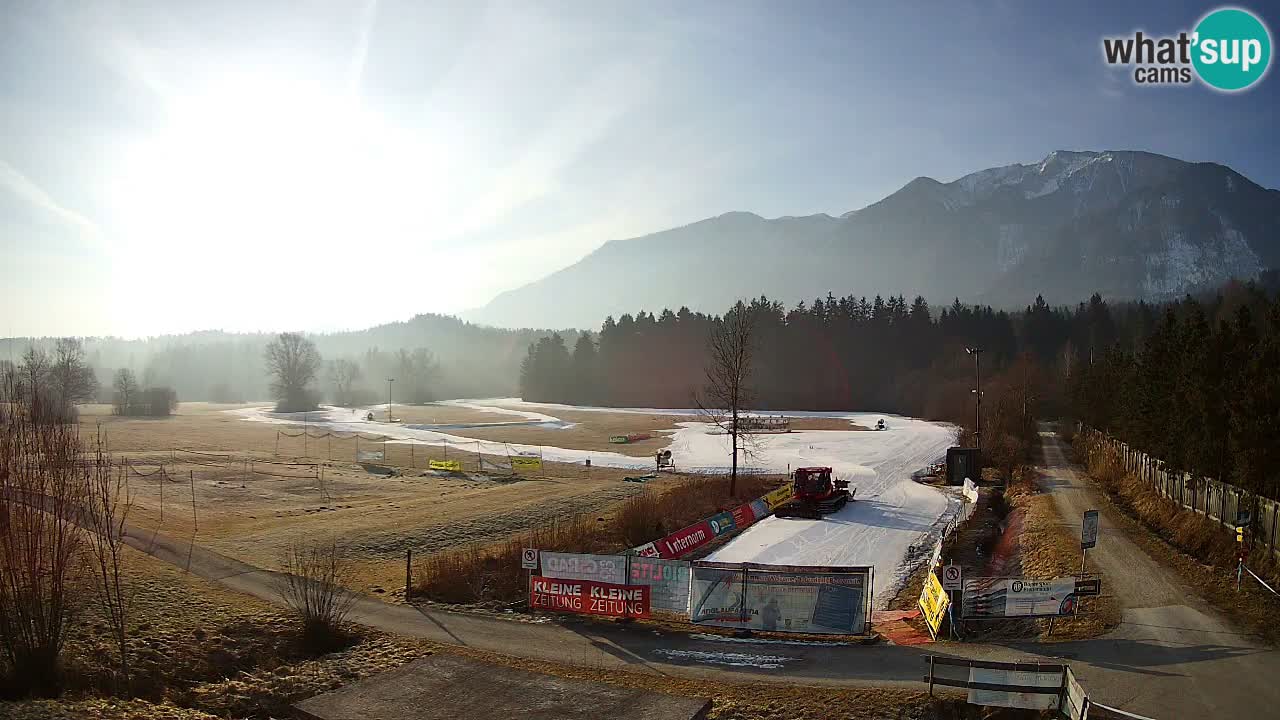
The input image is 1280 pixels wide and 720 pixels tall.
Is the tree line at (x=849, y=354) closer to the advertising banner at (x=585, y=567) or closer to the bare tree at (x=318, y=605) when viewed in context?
the advertising banner at (x=585, y=567)

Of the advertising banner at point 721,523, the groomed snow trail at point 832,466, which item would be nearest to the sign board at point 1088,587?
the groomed snow trail at point 832,466

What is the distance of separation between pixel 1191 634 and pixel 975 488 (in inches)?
1120

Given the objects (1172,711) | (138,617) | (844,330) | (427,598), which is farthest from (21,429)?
(844,330)

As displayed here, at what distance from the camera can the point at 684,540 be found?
89.4 ft

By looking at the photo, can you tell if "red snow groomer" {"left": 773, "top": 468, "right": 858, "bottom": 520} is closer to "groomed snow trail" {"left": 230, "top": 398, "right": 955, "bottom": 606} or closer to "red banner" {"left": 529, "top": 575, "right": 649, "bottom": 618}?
"groomed snow trail" {"left": 230, "top": 398, "right": 955, "bottom": 606}

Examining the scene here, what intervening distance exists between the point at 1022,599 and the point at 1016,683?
6.28 m

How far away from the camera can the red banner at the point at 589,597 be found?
18.3m

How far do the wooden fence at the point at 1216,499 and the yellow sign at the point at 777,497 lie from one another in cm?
1794

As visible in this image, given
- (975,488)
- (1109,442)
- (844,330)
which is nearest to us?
(975,488)

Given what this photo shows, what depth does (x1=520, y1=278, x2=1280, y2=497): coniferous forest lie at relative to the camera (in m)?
26.7

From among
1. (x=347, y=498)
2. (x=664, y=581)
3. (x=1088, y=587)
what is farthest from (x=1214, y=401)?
(x=347, y=498)

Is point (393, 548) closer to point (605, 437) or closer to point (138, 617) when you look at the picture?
point (138, 617)

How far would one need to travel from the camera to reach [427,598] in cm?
2008

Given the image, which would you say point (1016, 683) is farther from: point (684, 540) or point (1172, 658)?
point (684, 540)
